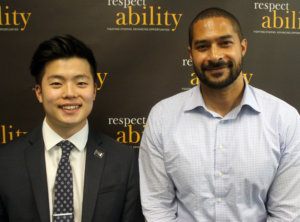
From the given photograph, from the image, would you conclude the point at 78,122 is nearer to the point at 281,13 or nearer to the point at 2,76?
the point at 2,76

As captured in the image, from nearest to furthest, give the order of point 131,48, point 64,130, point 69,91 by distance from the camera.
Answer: point 69,91 → point 64,130 → point 131,48

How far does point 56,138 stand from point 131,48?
814 mm

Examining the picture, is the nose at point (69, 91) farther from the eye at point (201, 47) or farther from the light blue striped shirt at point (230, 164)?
the eye at point (201, 47)

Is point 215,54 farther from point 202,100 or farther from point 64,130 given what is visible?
point 64,130

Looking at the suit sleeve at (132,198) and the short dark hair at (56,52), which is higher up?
the short dark hair at (56,52)

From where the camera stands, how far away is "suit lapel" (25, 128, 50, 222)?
142 cm

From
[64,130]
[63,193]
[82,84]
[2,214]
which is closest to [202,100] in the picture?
[82,84]

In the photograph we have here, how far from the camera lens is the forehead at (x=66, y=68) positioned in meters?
1.45

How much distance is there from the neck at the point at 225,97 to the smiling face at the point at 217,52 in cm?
6

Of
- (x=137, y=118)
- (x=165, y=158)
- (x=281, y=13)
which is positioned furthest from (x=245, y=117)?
(x=281, y=13)

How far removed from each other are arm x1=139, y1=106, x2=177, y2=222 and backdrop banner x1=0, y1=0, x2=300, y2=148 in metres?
0.51

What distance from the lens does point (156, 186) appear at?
5.15 ft

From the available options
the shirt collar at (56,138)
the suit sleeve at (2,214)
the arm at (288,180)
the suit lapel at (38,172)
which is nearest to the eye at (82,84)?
the shirt collar at (56,138)

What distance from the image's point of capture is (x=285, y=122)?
148 cm
